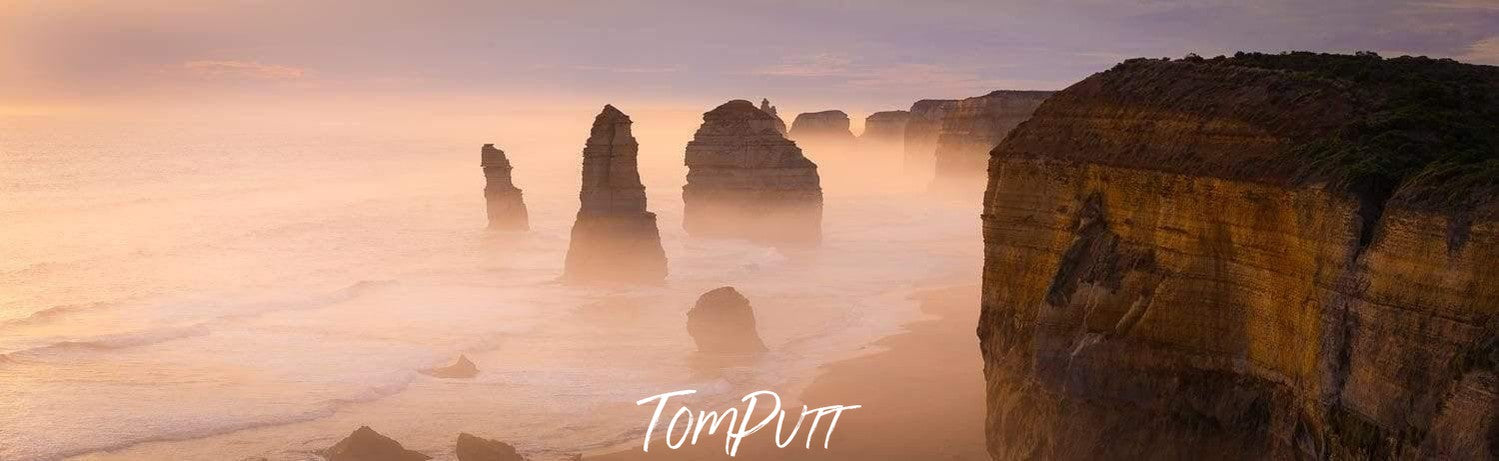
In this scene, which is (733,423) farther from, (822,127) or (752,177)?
(822,127)

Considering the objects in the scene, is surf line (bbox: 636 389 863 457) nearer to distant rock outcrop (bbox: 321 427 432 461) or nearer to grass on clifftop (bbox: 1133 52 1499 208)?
distant rock outcrop (bbox: 321 427 432 461)

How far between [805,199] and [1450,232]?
60968 millimetres

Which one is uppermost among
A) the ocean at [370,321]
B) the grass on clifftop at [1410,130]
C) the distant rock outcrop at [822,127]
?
the grass on clifftop at [1410,130]

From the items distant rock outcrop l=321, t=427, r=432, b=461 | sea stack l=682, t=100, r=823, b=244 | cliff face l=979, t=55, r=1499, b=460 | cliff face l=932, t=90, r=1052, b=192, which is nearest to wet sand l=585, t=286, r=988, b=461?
distant rock outcrop l=321, t=427, r=432, b=461

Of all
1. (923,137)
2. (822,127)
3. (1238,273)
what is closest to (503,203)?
(1238,273)

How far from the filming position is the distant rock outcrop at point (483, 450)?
27.1 meters

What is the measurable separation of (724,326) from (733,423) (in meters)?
9.30

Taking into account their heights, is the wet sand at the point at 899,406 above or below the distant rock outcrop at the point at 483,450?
below

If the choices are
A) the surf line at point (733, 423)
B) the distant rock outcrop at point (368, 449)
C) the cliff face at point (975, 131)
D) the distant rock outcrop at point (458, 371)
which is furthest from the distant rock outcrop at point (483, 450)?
the cliff face at point (975, 131)

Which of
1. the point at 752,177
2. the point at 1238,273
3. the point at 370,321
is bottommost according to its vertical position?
the point at 370,321

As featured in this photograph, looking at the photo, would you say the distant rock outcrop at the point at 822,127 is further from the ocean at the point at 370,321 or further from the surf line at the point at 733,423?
the surf line at the point at 733,423

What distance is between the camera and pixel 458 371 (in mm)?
37344

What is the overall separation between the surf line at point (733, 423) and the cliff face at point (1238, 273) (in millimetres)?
8071

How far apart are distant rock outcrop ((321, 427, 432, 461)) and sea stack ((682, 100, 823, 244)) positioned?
45811 millimetres
